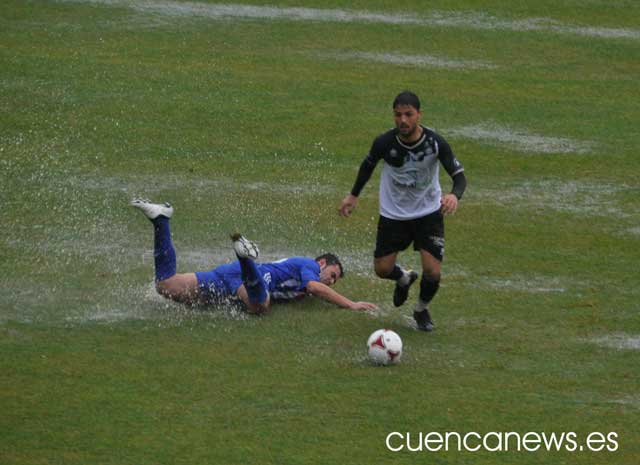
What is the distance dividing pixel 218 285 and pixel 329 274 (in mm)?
1132

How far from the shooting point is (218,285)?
12.4 m

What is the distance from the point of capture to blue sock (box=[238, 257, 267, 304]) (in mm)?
→ 11867

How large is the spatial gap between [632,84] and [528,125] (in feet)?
9.57

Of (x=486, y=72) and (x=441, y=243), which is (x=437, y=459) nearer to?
(x=441, y=243)

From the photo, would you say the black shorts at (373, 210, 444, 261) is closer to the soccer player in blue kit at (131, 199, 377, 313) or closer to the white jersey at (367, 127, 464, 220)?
the white jersey at (367, 127, 464, 220)

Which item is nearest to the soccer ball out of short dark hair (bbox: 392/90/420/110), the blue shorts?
the blue shorts

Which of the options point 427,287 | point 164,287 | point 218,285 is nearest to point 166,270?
point 164,287

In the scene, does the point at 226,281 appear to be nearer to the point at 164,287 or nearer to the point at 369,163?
the point at 164,287

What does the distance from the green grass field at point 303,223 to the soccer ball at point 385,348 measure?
0.09 m

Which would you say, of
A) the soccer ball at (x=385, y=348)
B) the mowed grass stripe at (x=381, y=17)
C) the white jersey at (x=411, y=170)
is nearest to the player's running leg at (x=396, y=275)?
the white jersey at (x=411, y=170)

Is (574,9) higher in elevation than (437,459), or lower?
higher

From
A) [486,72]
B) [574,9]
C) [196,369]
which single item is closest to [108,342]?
[196,369]

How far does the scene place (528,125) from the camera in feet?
62.8

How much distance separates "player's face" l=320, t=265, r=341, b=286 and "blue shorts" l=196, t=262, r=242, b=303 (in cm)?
84
